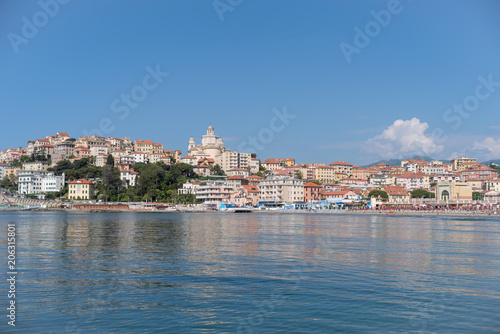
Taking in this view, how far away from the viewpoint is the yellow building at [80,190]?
9031 centimetres

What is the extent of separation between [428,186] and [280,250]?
343ft

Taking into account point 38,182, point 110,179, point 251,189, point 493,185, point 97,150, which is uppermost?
point 97,150

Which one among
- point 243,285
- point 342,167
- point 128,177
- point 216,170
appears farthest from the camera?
point 342,167

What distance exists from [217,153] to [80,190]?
4329cm

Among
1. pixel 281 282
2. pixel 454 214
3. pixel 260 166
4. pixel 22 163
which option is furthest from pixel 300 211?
pixel 22 163

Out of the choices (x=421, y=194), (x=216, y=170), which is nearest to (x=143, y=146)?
(x=216, y=170)

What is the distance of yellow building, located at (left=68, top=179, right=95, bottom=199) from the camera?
90312 millimetres

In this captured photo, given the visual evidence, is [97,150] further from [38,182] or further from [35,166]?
[38,182]

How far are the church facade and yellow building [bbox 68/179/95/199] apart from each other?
1351 inches

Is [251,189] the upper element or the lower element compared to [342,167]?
lower

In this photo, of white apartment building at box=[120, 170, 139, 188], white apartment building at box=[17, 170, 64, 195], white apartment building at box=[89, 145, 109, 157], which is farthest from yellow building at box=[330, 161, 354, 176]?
white apartment building at box=[17, 170, 64, 195]

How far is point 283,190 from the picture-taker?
85.9 metres

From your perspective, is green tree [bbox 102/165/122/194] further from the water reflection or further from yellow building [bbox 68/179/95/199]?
the water reflection

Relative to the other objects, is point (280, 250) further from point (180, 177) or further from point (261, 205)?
point (180, 177)
